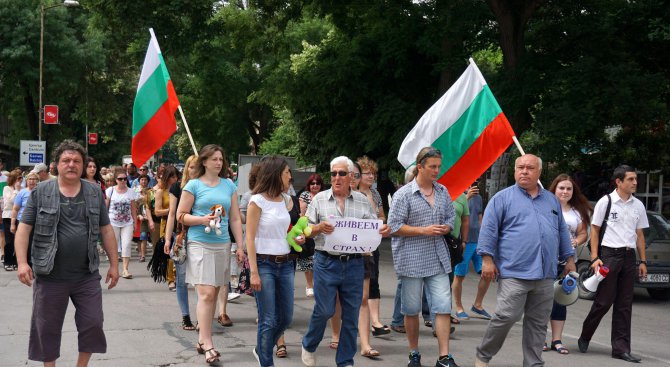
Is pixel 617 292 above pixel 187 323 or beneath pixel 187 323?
above

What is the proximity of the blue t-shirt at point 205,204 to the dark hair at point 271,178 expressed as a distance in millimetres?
610

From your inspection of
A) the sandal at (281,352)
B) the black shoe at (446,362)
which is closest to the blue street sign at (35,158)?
the sandal at (281,352)

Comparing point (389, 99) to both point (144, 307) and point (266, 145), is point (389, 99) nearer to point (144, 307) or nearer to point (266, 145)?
point (144, 307)

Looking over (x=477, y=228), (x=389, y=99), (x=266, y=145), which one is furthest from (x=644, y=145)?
(x=266, y=145)

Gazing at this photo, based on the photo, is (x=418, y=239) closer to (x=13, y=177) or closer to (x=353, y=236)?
(x=353, y=236)

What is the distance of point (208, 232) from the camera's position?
7.10 m

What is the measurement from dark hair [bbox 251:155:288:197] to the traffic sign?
83.3 feet

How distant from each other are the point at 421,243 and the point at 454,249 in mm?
1047

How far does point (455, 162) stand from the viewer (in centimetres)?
831

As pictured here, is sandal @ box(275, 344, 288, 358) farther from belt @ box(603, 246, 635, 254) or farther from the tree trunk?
the tree trunk

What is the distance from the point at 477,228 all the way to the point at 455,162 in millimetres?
2367

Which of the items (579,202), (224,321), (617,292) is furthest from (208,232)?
(617,292)

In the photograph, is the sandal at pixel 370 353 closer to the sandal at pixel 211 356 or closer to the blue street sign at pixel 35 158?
the sandal at pixel 211 356

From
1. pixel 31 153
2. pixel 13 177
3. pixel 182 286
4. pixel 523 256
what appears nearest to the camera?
pixel 523 256
